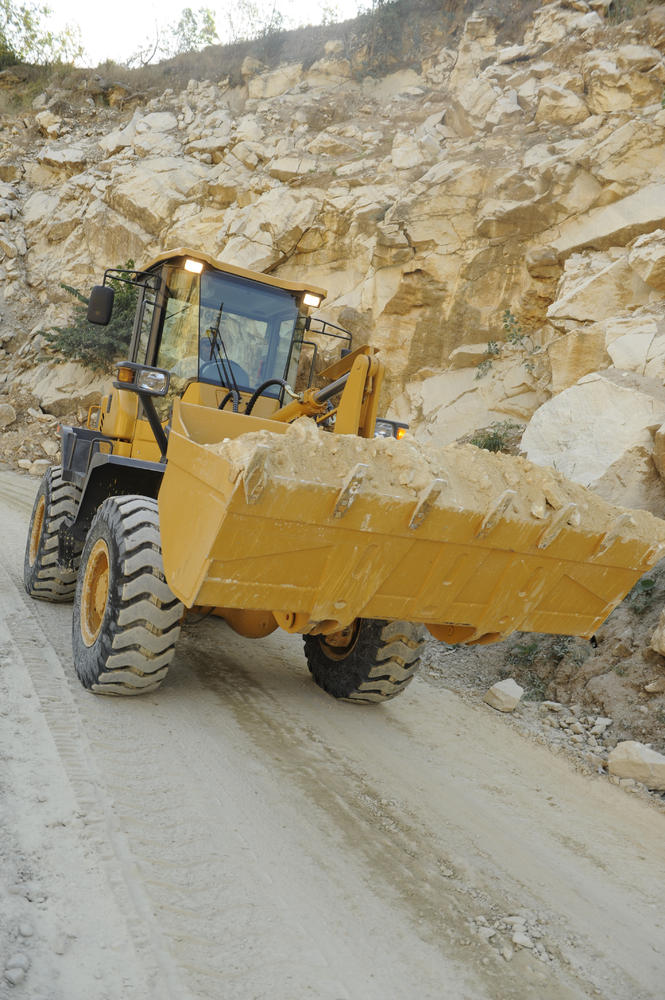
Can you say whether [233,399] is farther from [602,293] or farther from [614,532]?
[602,293]

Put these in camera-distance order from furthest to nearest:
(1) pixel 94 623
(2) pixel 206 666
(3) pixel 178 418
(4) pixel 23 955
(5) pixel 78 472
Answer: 1. (5) pixel 78 472
2. (2) pixel 206 666
3. (1) pixel 94 623
4. (3) pixel 178 418
5. (4) pixel 23 955

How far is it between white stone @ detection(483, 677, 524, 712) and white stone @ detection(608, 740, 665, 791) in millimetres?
903

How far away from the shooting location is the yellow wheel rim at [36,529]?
5738 millimetres

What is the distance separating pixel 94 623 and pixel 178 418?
4.70 ft

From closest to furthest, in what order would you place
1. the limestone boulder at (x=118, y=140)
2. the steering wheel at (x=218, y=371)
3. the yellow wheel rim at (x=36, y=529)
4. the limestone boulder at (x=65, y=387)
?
the steering wheel at (x=218, y=371), the yellow wheel rim at (x=36, y=529), the limestone boulder at (x=65, y=387), the limestone boulder at (x=118, y=140)

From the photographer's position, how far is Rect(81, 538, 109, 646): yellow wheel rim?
402 cm

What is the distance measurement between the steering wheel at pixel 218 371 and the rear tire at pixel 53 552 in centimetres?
153

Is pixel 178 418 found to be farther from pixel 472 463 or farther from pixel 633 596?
pixel 633 596

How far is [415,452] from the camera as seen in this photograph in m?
3.17

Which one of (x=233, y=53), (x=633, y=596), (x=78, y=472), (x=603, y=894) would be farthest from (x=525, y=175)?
(x=233, y=53)

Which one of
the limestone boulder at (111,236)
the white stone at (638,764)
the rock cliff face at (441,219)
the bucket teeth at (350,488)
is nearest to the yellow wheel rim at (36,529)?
the bucket teeth at (350,488)

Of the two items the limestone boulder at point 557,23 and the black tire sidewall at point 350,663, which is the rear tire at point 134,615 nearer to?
the black tire sidewall at point 350,663

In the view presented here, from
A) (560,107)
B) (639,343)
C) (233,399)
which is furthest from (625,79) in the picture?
(233,399)

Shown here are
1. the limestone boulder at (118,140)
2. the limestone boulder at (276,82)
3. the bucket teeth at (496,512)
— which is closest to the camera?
the bucket teeth at (496,512)
